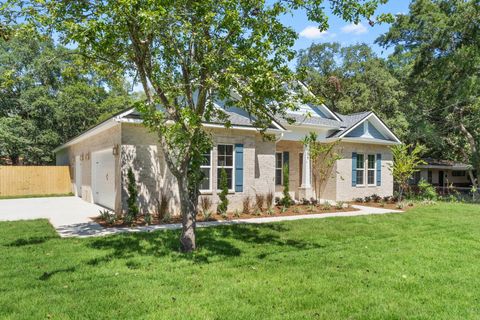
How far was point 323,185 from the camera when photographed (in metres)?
18.2

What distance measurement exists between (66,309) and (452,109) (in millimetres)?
27021

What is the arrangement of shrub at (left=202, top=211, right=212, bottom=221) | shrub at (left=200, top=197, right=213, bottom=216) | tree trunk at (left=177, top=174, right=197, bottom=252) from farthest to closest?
1. shrub at (left=200, top=197, right=213, bottom=216)
2. shrub at (left=202, top=211, right=212, bottom=221)
3. tree trunk at (left=177, top=174, right=197, bottom=252)

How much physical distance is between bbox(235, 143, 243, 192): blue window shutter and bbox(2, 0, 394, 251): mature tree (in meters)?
5.21

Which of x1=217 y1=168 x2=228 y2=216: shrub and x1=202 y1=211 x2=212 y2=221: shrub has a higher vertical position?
x1=217 y1=168 x2=228 y2=216: shrub

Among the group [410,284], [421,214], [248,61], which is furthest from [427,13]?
[410,284]

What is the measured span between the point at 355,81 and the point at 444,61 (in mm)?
11144

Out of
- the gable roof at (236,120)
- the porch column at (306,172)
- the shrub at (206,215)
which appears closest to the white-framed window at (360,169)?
the porch column at (306,172)

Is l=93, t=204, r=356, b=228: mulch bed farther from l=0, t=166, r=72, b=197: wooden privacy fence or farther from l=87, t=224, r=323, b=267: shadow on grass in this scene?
l=0, t=166, r=72, b=197: wooden privacy fence

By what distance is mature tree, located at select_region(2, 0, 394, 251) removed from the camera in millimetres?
6402

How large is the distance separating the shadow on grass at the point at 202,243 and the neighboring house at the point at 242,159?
2858mm

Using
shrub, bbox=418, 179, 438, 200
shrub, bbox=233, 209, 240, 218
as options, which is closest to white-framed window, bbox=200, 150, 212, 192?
shrub, bbox=233, 209, 240, 218

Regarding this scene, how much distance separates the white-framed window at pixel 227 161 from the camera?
519 inches

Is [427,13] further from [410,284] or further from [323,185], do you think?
[410,284]

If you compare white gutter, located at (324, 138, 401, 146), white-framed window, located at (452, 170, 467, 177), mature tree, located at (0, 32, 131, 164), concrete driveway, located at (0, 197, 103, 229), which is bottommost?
concrete driveway, located at (0, 197, 103, 229)
